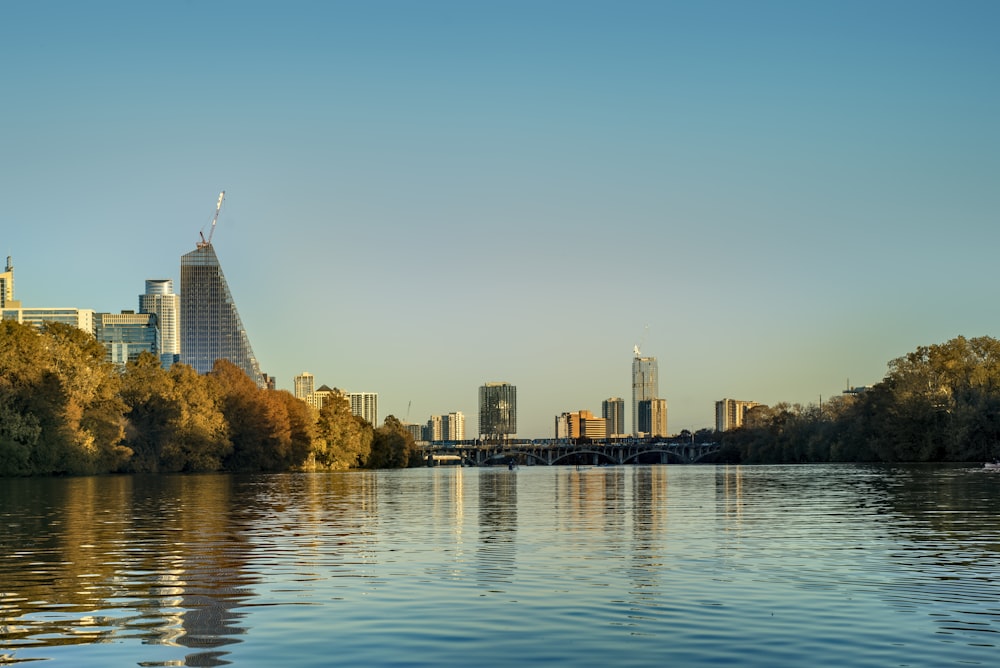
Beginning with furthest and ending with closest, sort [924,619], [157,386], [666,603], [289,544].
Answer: [157,386]
[289,544]
[666,603]
[924,619]

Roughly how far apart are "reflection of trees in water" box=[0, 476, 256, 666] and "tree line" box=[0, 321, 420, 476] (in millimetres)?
70889

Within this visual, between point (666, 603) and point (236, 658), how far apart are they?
950cm

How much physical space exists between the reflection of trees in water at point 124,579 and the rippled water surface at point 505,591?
0.10 meters

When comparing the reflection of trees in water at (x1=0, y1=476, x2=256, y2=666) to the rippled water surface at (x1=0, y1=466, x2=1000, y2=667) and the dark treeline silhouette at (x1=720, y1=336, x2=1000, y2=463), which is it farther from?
the dark treeline silhouette at (x1=720, y1=336, x2=1000, y2=463)

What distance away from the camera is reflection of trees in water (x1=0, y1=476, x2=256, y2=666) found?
20.5 m

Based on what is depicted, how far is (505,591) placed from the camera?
2611 centimetres

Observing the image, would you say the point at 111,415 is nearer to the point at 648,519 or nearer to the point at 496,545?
the point at 648,519

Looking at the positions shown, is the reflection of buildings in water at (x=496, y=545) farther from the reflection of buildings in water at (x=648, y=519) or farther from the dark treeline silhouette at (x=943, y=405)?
the dark treeline silhouette at (x=943, y=405)

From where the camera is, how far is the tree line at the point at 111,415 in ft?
402

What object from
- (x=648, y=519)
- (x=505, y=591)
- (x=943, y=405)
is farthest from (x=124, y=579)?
(x=943, y=405)

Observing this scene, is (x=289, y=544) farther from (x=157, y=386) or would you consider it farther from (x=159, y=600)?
(x=157, y=386)

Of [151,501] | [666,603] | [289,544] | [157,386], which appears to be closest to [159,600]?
[666,603]

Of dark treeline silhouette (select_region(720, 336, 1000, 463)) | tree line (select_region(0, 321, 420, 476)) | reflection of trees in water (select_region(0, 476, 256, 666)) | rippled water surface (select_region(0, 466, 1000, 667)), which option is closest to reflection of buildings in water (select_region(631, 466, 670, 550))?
rippled water surface (select_region(0, 466, 1000, 667))

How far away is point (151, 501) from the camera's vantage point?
70.7 m
